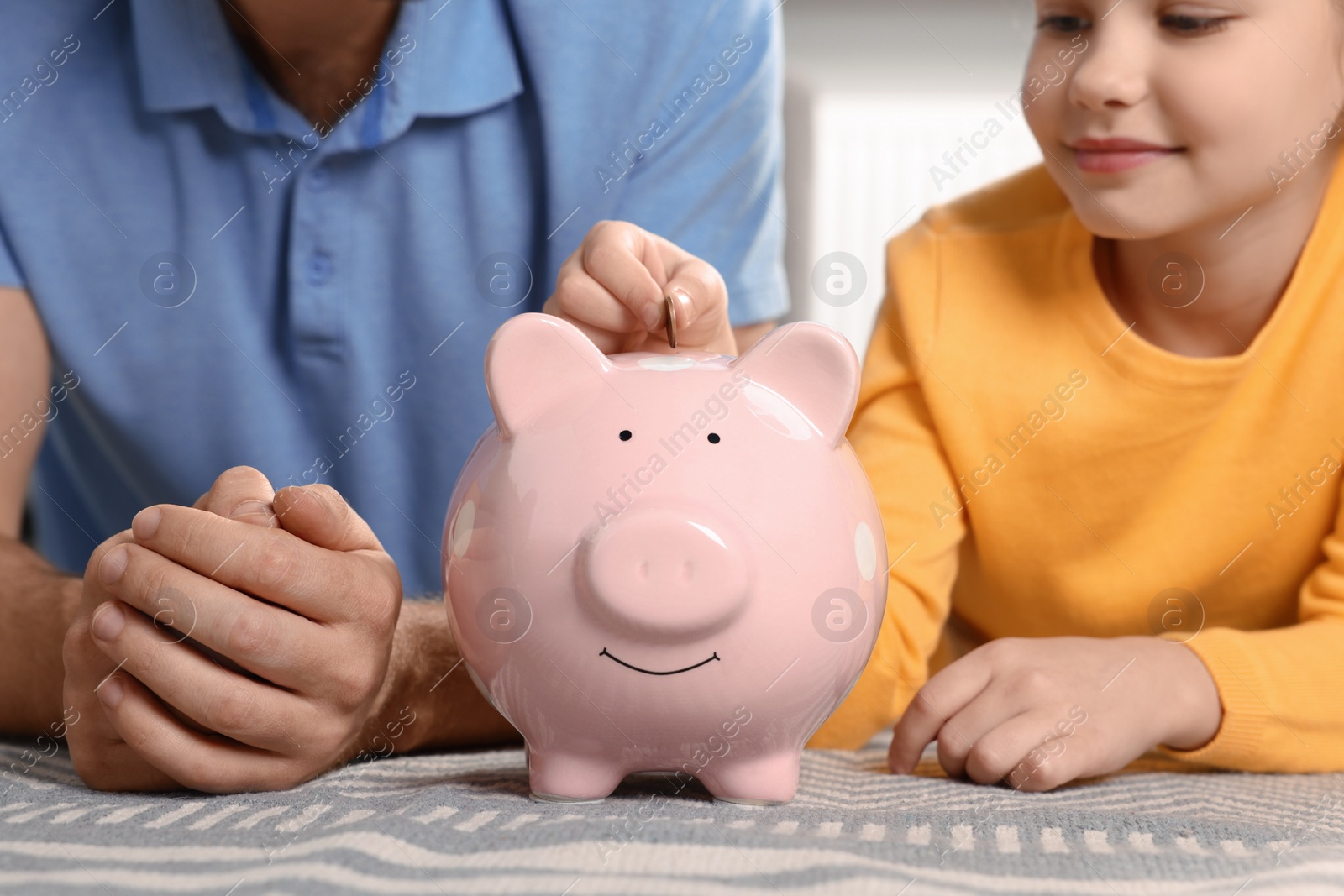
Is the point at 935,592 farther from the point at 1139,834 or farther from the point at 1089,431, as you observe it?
the point at 1139,834

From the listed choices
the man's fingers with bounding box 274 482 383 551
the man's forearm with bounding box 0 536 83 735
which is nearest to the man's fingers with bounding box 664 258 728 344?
the man's fingers with bounding box 274 482 383 551

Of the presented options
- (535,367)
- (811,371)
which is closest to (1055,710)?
(811,371)

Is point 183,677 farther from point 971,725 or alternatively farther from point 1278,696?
point 1278,696

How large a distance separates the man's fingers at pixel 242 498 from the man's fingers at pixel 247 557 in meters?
0.02

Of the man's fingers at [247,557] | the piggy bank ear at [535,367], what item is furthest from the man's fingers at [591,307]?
the man's fingers at [247,557]

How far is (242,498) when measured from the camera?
66 centimetres

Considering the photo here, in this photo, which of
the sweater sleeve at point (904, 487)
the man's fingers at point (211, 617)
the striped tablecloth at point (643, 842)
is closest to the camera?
the striped tablecloth at point (643, 842)

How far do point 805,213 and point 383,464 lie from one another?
6.33 ft

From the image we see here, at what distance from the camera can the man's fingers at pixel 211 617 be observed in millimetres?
598

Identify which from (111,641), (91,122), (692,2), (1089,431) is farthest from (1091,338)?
(91,122)

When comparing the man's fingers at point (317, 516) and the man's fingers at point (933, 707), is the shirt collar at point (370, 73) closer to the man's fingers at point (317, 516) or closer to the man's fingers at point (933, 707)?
the man's fingers at point (317, 516)

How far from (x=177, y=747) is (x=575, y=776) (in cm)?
21

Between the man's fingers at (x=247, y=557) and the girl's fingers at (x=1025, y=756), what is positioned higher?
the man's fingers at (x=247, y=557)

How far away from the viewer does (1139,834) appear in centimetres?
58
